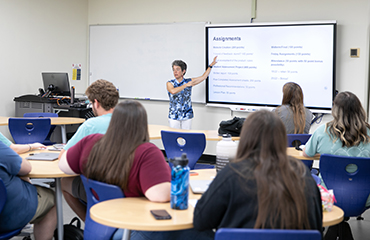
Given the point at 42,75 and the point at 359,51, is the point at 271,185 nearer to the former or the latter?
the point at 359,51

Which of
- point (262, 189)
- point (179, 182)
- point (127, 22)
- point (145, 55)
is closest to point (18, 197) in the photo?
point (179, 182)

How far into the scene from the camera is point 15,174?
2.26m

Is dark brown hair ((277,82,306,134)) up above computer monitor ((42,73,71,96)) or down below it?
below

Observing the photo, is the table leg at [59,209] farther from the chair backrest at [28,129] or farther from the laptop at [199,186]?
the chair backrest at [28,129]

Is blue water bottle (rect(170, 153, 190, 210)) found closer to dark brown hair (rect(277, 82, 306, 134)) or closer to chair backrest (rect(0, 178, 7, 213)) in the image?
chair backrest (rect(0, 178, 7, 213))

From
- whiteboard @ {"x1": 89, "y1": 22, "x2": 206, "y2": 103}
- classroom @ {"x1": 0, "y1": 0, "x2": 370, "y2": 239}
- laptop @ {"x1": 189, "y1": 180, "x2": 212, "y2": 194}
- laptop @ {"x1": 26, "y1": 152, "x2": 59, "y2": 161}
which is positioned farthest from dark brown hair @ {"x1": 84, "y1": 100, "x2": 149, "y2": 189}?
whiteboard @ {"x1": 89, "y1": 22, "x2": 206, "y2": 103}

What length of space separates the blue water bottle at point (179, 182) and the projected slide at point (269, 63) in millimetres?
4081

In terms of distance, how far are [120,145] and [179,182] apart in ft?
1.25

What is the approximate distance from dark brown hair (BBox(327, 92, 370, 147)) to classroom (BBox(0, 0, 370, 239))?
8.95 ft

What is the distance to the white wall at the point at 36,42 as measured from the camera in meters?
6.06

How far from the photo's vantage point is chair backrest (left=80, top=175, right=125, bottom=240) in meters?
1.89

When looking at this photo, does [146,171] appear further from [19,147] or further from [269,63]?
[269,63]

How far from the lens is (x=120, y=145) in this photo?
193 cm

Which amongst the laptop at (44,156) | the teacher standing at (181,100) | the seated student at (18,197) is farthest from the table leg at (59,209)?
the teacher standing at (181,100)
